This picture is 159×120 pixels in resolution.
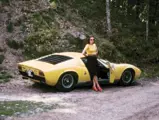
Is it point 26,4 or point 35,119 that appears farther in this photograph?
point 26,4

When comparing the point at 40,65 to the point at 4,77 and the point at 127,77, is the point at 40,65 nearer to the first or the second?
the point at 4,77

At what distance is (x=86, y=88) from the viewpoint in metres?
14.4

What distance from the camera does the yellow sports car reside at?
1291 cm

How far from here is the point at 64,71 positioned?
13180 millimetres

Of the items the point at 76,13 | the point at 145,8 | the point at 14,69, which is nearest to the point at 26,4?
the point at 76,13

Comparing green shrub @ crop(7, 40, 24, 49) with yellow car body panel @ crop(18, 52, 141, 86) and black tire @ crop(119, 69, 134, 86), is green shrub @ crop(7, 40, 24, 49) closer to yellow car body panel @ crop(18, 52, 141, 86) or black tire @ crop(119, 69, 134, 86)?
yellow car body panel @ crop(18, 52, 141, 86)

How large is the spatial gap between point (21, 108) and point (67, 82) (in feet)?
11.0

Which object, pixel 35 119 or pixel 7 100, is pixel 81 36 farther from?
pixel 35 119

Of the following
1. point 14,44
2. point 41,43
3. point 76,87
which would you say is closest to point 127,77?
point 76,87

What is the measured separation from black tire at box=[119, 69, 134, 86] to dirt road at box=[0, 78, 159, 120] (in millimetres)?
270

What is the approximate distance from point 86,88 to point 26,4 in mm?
7718

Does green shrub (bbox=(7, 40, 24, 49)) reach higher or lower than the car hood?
higher

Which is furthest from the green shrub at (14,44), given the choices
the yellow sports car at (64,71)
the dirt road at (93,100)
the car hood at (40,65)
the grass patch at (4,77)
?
the car hood at (40,65)

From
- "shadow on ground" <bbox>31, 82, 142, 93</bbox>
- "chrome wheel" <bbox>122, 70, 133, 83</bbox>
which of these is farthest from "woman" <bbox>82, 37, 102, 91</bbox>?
"chrome wheel" <bbox>122, 70, 133, 83</bbox>
